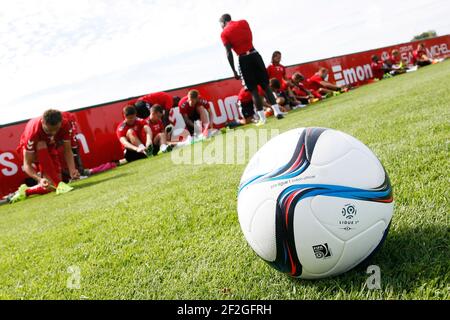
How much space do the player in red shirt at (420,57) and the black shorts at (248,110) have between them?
15778 mm

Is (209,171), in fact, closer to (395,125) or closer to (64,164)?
(395,125)

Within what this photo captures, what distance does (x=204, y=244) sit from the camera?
2.55 metres

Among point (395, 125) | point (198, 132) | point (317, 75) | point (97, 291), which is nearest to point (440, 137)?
point (395, 125)

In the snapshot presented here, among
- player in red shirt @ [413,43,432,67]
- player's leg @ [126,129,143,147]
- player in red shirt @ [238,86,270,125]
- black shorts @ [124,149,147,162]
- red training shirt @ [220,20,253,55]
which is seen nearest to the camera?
red training shirt @ [220,20,253,55]

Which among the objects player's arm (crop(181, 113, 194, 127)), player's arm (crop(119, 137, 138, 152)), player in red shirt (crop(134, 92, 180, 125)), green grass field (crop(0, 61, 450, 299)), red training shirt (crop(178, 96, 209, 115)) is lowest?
green grass field (crop(0, 61, 450, 299))

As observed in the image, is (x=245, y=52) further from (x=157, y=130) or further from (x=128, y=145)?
(x=128, y=145)

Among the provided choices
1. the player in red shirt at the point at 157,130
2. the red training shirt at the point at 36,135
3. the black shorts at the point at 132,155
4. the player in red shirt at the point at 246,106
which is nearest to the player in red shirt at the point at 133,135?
the black shorts at the point at 132,155

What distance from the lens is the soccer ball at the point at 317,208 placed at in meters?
1.73

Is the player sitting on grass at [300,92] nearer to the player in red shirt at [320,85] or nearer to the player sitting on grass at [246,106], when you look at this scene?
the player in red shirt at [320,85]

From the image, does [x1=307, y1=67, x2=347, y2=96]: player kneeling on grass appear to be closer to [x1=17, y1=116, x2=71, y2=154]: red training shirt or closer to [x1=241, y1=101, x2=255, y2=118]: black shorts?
[x1=241, y1=101, x2=255, y2=118]: black shorts

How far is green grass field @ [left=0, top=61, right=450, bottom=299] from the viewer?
1801 millimetres

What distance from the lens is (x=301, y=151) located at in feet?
6.12

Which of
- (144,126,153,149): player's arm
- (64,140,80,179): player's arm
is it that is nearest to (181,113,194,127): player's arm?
(144,126,153,149): player's arm

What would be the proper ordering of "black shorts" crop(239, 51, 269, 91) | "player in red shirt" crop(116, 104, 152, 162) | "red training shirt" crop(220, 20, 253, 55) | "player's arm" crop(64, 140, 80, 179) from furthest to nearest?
"player in red shirt" crop(116, 104, 152, 162) → "black shorts" crop(239, 51, 269, 91) → "red training shirt" crop(220, 20, 253, 55) → "player's arm" crop(64, 140, 80, 179)
